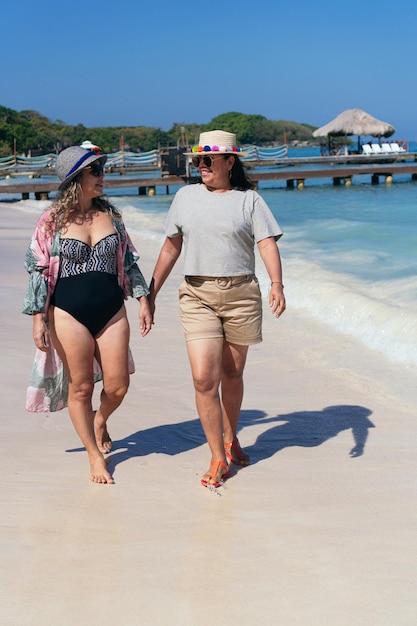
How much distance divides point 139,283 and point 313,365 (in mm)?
2919

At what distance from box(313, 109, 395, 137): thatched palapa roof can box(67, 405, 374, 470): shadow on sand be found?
144 ft

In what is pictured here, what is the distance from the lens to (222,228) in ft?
12.7

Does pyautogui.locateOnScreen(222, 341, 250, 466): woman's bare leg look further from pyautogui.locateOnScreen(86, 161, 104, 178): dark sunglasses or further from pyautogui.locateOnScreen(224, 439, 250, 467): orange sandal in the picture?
pyautogui.locateOnScreen(86, 161, 104, 178): dark sunglasses

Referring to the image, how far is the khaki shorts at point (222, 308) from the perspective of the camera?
3.94m

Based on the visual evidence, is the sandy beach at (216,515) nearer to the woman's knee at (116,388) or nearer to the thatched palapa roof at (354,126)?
the woman's knee at (116,388)

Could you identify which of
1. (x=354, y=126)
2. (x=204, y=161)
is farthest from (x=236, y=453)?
(x=354, y=126)

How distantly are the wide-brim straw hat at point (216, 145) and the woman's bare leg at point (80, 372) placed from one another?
3.18 ft

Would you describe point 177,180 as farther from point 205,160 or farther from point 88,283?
point 88,283

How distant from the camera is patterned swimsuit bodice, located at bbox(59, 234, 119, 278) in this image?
12.6 ft

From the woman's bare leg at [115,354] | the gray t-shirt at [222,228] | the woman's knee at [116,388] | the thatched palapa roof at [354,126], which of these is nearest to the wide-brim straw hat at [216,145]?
the gray t-shirt at [222,228]

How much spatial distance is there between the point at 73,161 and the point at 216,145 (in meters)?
0.65

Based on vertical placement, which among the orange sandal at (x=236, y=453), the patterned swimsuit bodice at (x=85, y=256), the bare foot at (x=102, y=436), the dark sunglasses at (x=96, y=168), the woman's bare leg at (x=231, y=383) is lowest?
the orange sandal at (x=236, y=453)

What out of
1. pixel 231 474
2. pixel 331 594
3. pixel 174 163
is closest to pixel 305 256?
pixel 231 474

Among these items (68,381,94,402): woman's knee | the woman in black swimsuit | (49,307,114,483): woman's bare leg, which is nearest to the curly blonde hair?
the woman in black swimsuit
